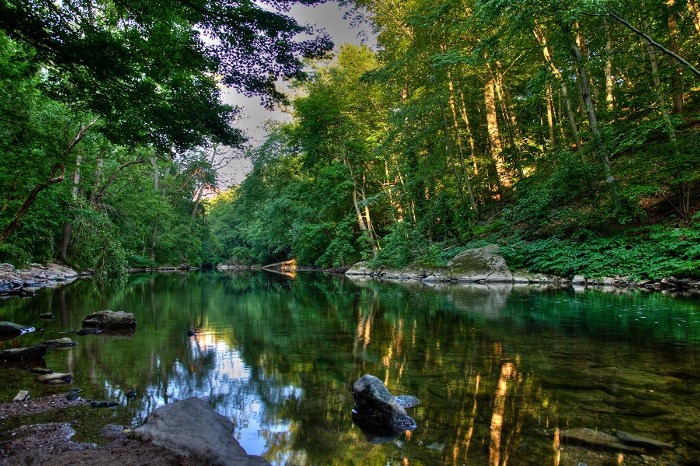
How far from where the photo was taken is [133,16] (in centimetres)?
754

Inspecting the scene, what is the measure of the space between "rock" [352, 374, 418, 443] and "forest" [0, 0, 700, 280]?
20.3ft

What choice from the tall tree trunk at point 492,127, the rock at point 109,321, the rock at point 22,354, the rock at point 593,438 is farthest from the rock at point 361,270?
the rock at point 593,438

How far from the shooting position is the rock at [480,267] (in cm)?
1706

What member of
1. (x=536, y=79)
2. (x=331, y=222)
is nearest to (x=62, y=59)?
(x=536, y=79)

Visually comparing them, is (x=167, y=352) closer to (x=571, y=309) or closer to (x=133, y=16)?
(x=133, y=16)

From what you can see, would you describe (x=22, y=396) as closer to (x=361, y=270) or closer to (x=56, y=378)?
(x=56, y=378)

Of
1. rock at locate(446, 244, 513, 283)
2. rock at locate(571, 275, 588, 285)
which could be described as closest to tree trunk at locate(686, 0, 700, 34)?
rock at locate(571, 275, 588, 285)

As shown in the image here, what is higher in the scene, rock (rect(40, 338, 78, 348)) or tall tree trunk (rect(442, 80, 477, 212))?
tall tree trunk (rect(442, 80, 477, 212))

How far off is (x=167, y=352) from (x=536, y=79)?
43.7 ft

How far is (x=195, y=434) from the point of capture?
9.78ft

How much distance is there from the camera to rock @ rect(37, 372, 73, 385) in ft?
15.1

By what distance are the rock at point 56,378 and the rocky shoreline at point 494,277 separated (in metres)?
14.4

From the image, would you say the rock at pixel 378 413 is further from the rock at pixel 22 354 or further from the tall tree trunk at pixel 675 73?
the tall tree trunk at pixel 675 73

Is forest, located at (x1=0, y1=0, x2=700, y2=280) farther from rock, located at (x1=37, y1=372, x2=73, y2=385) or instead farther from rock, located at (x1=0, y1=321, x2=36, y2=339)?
rock, located at (x1=37, y1=372, x2=73, y2=385)
